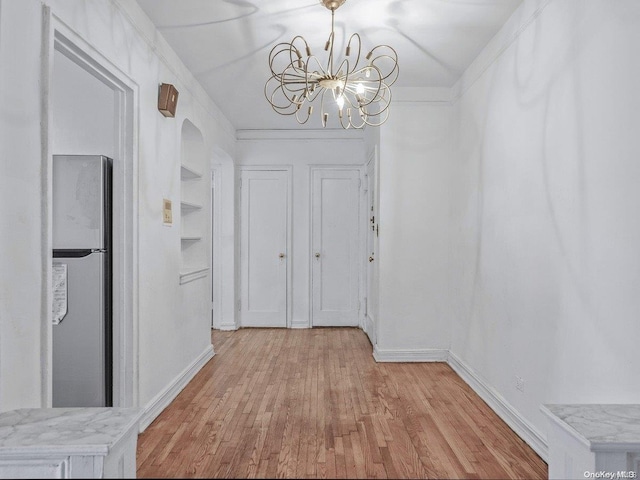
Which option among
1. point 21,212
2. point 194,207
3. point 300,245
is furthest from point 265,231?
point 21,212

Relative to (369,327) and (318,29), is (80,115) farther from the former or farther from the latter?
(369,327)

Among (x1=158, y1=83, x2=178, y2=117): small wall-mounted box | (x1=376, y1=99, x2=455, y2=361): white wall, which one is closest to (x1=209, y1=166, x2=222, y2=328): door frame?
(x1=376, y1=99, x2=455, y2=361): white wall

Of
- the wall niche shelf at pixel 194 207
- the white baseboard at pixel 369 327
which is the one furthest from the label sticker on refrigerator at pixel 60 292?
the white baseboard at pixel 369 327

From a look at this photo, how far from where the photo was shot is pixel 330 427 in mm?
2855

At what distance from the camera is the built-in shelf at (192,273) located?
3800 mm

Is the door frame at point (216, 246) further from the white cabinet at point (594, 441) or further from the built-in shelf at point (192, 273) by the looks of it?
the white cabinet at point (594, 441)

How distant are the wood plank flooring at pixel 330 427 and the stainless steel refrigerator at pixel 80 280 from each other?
20.3 inches

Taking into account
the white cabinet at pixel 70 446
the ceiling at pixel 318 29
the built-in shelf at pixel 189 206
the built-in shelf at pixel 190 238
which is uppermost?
the ceiling at pixel 318 29

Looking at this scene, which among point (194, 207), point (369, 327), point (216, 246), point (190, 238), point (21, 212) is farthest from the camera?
point (216, 246)

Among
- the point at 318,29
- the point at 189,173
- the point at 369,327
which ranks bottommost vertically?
the point at 369,327

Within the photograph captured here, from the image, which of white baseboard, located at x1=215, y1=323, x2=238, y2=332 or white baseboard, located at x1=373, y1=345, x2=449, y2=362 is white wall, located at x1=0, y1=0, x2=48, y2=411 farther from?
white baseboard, located at x1=215, y1=323, x2=238, y2=332

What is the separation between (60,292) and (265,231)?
3509 mm

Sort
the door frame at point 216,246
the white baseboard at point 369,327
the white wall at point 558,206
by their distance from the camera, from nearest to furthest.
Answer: the white wall at point 558,206 < the white baseboard at point 369,327 < the door frame at point 216,246

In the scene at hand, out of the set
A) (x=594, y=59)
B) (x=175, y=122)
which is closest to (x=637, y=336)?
(x=594, y=59)
